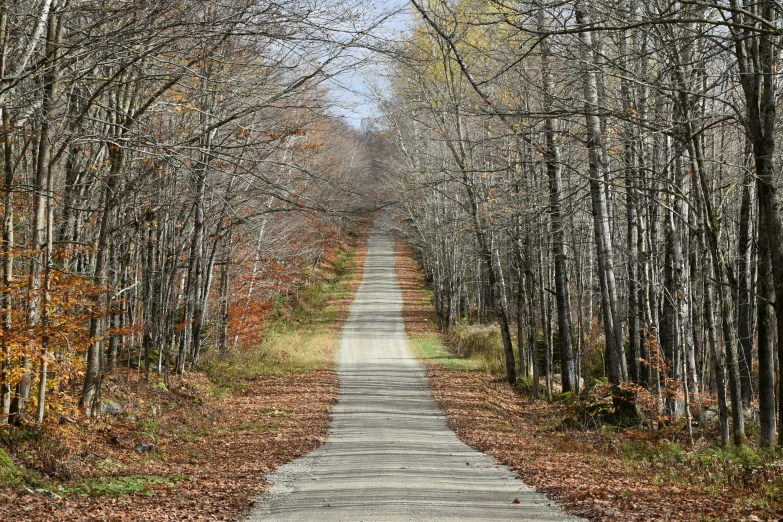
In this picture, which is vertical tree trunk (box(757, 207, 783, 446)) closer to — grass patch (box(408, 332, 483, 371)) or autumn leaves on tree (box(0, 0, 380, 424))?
autumn leaves on tree (box(0, 0, 380, 424))

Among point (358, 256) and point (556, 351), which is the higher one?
point (358, 256)

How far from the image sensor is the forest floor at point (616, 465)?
20.4ft

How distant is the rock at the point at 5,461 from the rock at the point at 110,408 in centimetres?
461

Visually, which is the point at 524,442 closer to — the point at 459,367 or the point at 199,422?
the point at 199,422

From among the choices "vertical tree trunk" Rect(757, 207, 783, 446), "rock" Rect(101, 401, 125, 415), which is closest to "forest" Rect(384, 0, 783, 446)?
"vertical tree trunk" Rect(757, 207, 783, 446)

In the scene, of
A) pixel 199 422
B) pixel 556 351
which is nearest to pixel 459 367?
pixel 556 351

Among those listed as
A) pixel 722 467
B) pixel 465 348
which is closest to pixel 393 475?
pixel 722 467

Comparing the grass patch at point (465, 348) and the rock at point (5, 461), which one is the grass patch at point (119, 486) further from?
the grass patch at point (465, 348)

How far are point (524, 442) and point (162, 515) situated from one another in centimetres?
700

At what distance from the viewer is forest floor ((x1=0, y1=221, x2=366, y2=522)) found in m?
6.71

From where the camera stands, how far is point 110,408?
12594 mm

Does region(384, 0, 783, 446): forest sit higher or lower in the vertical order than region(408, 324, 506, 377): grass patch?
higher

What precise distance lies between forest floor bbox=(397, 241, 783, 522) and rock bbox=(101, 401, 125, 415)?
6401 mm

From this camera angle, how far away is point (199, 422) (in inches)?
536
